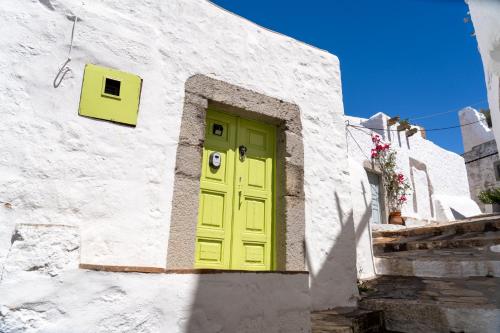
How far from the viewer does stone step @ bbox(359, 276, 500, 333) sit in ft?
9.46

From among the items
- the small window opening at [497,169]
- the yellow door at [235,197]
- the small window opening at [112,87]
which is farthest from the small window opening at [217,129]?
the small window opening at [497,169]

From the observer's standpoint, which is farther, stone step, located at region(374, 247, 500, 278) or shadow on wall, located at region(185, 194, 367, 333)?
stone step, located at region(374, 247, 500, 278)

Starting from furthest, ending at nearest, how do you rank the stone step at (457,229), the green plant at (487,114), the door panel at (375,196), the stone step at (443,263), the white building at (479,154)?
the green plant at (487,114) < the white building at (479,154) < the door panel at (375,196) < the stone step at (457,229) < the stone step at (443,263)

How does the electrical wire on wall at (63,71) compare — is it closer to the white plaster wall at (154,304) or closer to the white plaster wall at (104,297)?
the white plaster wall at (104,297)

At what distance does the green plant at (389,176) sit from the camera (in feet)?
32.5

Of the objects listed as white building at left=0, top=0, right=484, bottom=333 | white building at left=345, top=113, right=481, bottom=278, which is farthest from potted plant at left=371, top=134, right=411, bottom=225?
white building at left=0, top=0, right=484, bottom=333

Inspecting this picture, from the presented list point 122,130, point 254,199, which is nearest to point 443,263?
point 254,199

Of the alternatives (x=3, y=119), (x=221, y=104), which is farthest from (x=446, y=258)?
(x=3, y=119)

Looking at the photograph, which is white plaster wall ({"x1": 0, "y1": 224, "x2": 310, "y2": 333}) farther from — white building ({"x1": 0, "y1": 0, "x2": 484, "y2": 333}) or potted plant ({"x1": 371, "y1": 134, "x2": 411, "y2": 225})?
potted plant ({"x1": 371, "y1": 134, "x2": 411, "y2": 225})

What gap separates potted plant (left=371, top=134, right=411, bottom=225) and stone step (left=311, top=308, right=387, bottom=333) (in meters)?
6.77

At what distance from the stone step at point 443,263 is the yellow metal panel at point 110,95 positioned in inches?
150

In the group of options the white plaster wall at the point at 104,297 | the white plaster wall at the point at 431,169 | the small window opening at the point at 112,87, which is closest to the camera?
the white plaster wall at the point at 104,297

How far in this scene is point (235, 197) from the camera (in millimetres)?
3873

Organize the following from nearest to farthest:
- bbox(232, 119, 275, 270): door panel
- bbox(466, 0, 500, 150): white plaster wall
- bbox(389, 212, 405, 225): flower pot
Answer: bbox(466, 0, 500, 150): white plaster wall → bbox(232, 119, 275, 270): door panel → bbox(389, 212, 405, 225): flower pot
